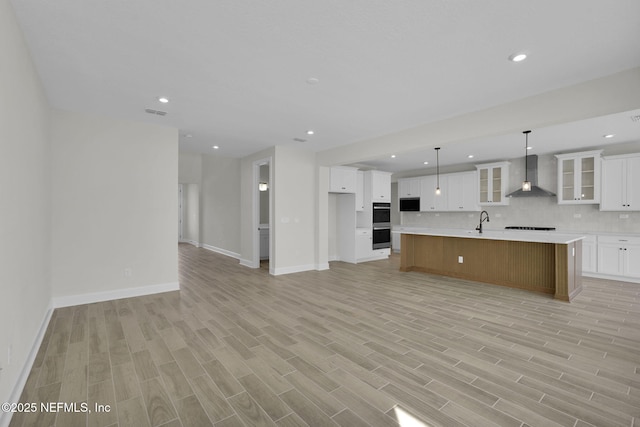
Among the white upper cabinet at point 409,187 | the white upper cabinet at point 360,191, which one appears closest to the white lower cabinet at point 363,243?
the white upper cabinet at point 360,191

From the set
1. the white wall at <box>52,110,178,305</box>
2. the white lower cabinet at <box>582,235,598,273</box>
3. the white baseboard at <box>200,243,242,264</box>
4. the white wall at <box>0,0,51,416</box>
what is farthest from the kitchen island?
the white wall at <box>0,0,51,416</box>

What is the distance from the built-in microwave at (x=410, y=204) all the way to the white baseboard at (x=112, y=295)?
23.6 ft

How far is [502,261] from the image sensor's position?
5168 mm

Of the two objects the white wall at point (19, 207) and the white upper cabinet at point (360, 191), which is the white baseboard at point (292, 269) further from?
the white wall at point (19, 207)

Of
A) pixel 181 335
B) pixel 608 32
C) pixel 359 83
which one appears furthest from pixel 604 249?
pixel 181 335

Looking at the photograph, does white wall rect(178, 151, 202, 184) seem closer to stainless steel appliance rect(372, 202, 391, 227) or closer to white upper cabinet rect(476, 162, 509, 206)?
stainless steel appliance rect(372, 202, 391, 227)

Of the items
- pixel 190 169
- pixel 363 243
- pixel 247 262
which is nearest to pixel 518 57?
pixel 363 243

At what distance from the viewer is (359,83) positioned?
314 cm

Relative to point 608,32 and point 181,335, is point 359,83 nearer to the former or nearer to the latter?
point 608,32

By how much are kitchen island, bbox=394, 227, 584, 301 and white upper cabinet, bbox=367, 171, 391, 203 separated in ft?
5.67

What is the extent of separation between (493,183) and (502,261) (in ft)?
10.5

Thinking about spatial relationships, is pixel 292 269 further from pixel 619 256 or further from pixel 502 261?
pixel 619 256

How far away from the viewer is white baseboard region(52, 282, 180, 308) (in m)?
3.95

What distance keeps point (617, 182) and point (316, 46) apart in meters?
6.88
